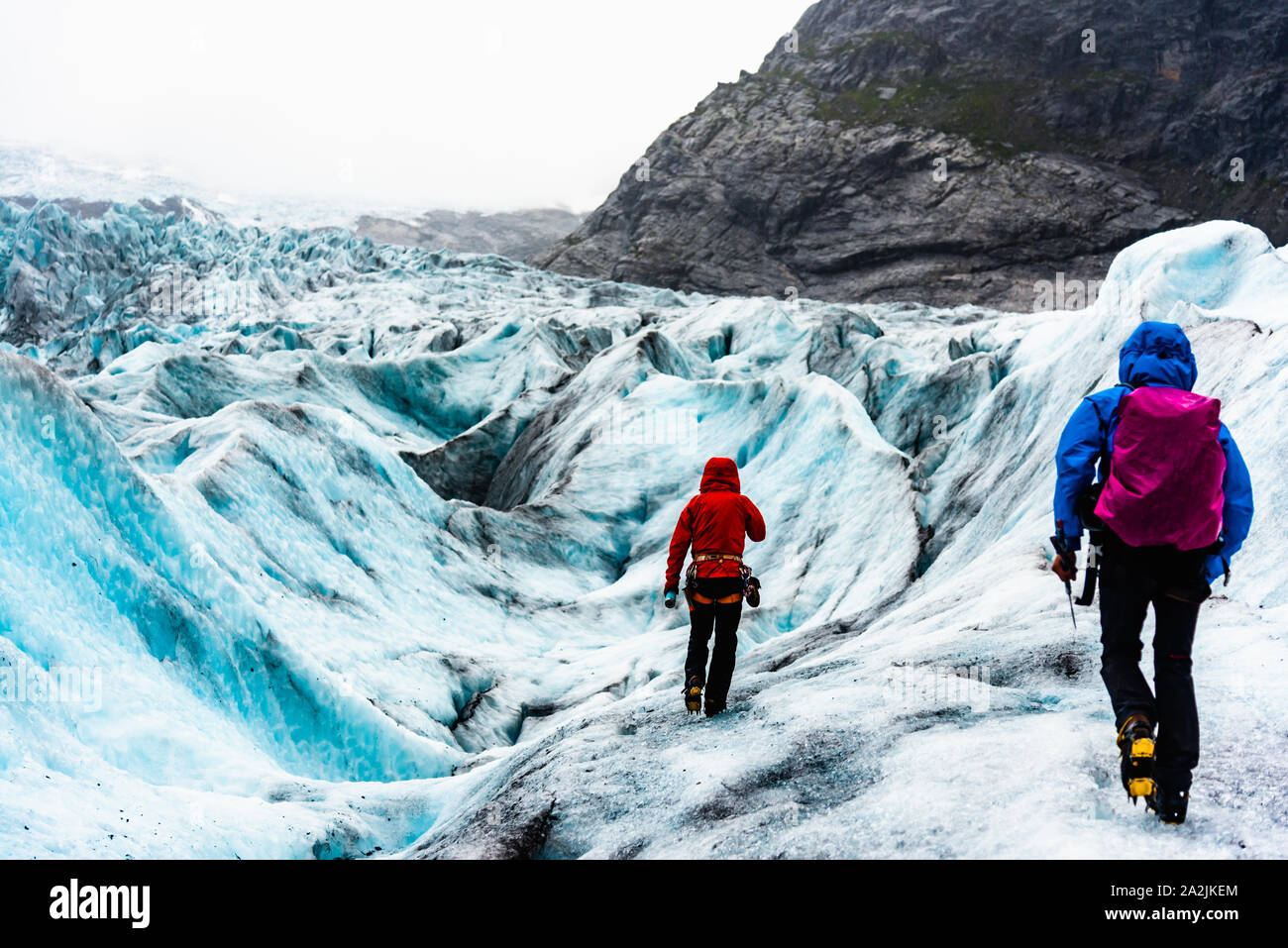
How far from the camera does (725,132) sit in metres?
114

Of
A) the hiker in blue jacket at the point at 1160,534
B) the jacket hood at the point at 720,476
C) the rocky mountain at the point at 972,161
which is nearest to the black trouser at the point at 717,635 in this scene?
the jacket hood at the point at 720,476

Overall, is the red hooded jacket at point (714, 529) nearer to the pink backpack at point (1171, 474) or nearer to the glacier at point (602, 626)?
the glacier at point (602, 626)

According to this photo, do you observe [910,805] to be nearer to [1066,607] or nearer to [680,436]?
[1066,607]

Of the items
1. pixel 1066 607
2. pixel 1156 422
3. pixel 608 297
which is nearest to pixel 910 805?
pixel 1156 422

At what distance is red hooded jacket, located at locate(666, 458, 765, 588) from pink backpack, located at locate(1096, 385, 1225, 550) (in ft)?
9.42

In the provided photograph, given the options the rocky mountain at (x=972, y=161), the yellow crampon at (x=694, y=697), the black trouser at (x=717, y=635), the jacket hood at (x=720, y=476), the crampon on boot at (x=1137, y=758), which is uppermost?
the rocky mountain at (x=972, y=161)

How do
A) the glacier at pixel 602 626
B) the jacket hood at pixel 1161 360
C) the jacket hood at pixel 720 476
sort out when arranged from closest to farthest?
1. the jacket hood at pixel 1161 360
2. the glacier at pixel 602 626
3. the jacket hood at pixel 720 476

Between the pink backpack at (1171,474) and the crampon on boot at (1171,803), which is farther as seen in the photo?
the pink backpack at (1171,474)

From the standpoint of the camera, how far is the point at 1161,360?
15.0 feet

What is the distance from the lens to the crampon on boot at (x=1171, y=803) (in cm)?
407

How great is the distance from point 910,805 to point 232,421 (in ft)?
41.5

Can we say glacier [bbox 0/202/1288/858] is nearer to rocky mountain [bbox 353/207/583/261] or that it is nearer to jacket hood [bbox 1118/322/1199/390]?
jacket hood [bbox 1118/322/1199/390]

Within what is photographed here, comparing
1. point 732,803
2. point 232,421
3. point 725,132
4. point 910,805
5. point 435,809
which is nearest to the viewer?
point 910,805

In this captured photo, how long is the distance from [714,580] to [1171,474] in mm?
3413
